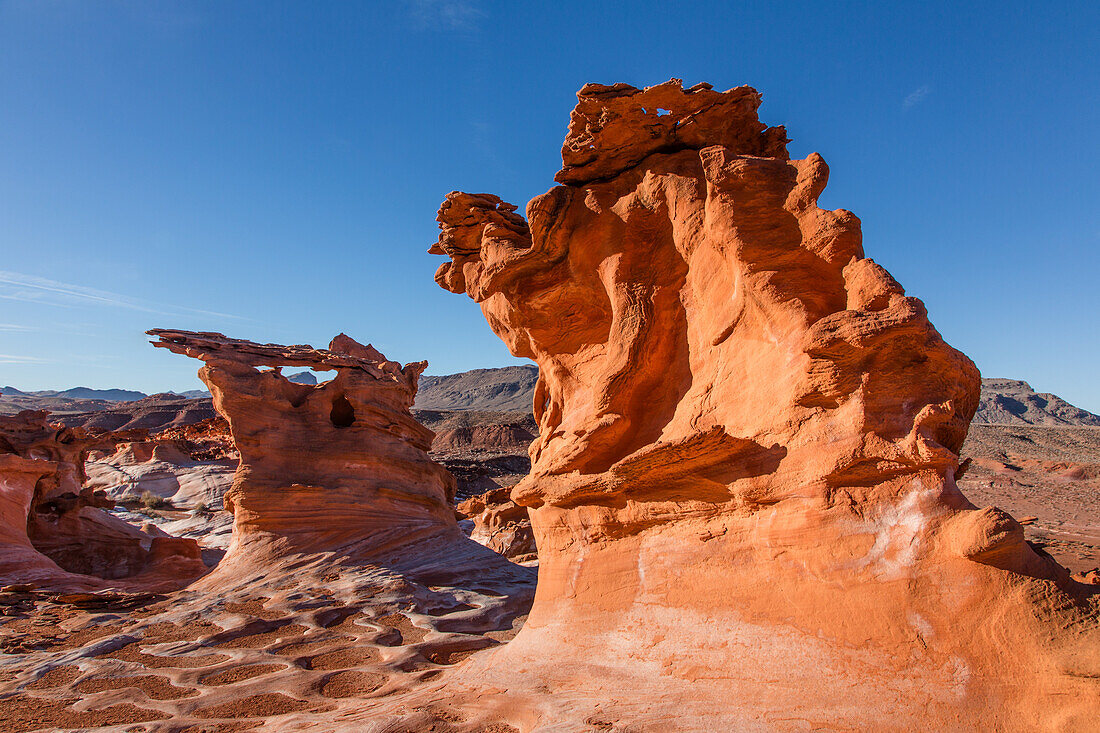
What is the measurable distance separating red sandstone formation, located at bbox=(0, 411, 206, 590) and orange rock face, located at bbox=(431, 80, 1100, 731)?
8.01m

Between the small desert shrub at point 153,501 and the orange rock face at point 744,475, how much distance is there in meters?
16.2

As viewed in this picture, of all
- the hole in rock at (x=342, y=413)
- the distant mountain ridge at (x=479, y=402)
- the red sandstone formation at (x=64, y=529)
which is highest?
the distant mountain ridge at (x=479, y=402)

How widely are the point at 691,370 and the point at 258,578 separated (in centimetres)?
635

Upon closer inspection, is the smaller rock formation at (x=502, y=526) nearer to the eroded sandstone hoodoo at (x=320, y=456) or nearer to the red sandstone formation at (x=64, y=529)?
the eroded sandstone hoodoo at (x=320, y=456)

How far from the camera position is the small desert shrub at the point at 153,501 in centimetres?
1672

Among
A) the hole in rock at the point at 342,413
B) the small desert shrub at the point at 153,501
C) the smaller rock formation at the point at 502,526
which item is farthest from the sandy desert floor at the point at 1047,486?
the small desert shrub at the point at 153,501

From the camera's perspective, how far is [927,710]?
7.59 feet

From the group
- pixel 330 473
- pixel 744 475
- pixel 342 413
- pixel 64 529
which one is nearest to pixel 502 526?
pixel 342 413

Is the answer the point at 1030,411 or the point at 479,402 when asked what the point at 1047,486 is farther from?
the point at 479,402

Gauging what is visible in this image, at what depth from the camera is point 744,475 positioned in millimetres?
3217

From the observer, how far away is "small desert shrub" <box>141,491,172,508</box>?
54.9ft

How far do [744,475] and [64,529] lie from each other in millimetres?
12800

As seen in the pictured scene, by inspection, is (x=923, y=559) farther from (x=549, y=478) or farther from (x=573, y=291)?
(x=573, y=291)

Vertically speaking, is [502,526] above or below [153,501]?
above
